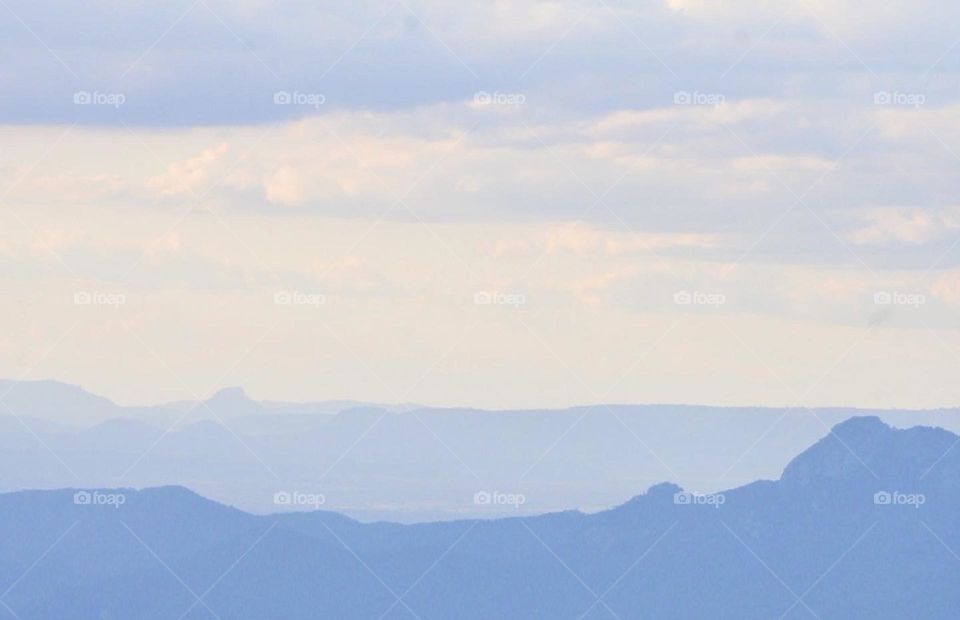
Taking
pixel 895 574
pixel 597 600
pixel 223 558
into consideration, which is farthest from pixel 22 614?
pixel 895 574

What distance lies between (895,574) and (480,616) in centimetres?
4190

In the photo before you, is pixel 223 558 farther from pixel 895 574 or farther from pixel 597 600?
pixel 895 574

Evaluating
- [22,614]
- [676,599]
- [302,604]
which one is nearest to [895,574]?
[676,599]

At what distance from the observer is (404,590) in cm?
19712

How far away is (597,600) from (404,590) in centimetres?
1957

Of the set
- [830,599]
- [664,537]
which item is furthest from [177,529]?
[830,599]

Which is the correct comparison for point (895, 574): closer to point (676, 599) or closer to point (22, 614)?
point (676, 599)

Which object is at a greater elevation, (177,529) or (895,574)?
(177,529)

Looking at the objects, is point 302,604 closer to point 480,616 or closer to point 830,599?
point 480,616

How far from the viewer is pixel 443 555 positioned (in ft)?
648

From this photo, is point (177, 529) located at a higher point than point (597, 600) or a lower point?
higher

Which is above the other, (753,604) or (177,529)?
(177,529)

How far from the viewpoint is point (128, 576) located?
197125mm

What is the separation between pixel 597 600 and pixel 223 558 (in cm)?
3789
